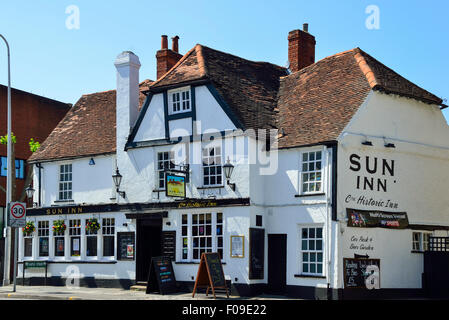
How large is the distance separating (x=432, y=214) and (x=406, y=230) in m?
1.84

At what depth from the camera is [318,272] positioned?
23.5 meters

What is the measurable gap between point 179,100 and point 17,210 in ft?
24.4

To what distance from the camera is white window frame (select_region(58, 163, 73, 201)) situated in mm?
30234

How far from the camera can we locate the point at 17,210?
25.2 metres

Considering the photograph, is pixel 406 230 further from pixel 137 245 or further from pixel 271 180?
pixel 137 245

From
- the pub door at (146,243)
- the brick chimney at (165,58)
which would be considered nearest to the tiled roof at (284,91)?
the brick chimney at (165,58)

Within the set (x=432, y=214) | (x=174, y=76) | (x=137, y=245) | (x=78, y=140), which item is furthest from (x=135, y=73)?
(x=432, y=214)

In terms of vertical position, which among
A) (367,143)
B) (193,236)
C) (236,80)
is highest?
(236,80)

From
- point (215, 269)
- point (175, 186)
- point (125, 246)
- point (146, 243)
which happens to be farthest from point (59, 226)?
point (215, 269)

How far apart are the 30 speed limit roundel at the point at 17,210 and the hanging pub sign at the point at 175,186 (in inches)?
A: 219

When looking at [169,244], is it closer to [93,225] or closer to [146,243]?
[146,243]

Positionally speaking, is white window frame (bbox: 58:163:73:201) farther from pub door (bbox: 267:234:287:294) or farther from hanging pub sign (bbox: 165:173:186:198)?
pub door (bbox: 267:234:287:294)

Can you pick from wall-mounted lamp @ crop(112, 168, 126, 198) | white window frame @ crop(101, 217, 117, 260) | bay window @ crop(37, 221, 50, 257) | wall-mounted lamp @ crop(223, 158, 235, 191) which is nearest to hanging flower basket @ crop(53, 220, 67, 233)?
bay window @ crop(37, 221, 50, 257)

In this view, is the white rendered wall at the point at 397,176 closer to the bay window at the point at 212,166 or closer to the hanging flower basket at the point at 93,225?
the bay window at the point at 212,166
